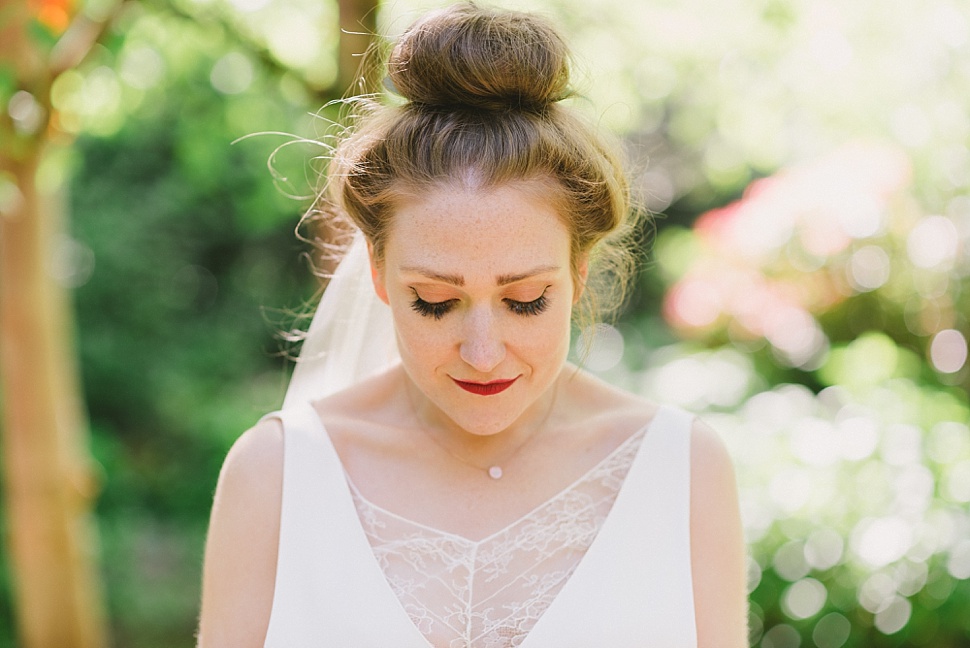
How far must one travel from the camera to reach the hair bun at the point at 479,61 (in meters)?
1.75

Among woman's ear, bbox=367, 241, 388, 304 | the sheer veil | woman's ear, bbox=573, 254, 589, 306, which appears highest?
the sheer veil

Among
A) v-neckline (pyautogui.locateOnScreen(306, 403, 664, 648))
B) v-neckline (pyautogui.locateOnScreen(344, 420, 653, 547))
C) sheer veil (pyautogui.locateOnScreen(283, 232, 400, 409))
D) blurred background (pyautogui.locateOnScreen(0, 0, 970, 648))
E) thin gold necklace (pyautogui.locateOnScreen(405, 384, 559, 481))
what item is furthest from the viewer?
blurred background (pyautogui.locateOnScreen(0, 0, 970, 648))

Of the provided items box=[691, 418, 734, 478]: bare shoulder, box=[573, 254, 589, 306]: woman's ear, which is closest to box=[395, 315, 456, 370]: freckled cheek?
box=[573, 254, 589, 306]: woman's ear

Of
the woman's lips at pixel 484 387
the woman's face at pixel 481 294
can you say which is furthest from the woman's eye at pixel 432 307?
the woman's lips at pixel 484 387

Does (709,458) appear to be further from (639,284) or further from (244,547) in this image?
(639,284)

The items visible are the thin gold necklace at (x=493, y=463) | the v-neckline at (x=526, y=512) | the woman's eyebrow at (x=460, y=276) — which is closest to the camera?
the woman's eyebrow at (x=460, y=276)

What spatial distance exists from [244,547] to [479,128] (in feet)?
2.84

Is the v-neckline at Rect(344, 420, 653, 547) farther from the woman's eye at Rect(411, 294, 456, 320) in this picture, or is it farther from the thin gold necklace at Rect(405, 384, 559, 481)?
the woman's eye at Rect(411, 294, 456, 320)

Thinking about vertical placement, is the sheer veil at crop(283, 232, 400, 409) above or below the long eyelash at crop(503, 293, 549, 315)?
above

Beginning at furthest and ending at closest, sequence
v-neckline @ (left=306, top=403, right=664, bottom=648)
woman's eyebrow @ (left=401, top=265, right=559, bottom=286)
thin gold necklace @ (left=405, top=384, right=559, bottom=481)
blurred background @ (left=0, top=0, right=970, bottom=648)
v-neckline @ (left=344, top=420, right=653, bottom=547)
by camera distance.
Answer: blurred background @ (left=0, top=0, right=970, bottom=648) → thin gold necklace @ (left=405, top=384, right=559, bottom=481) → v-neckline @ (left=344, top=420, right=653, bottom=547) → v-neckline @ (left=306, top=403, right=664, bottom=648) → woman's eyebrow @ (left=401, top=265, right=559, bottom=286)

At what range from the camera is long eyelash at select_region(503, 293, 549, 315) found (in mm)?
1762

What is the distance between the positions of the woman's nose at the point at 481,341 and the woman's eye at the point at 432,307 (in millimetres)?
40

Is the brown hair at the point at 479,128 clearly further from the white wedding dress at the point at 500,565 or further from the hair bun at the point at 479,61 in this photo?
the white wedding dress at the point at 500,565

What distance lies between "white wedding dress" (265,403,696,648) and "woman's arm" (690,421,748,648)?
0.03m
